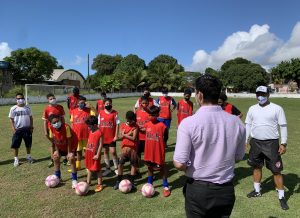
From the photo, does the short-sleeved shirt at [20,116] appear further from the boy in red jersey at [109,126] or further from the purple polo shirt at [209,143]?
the purple polo shirt at [209,143]

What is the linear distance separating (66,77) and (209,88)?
90655 mm

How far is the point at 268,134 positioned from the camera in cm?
595

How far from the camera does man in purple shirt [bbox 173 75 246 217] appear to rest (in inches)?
112

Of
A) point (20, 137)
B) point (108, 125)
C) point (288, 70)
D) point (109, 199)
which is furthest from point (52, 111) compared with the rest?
point (288, 70)

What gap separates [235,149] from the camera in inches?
118

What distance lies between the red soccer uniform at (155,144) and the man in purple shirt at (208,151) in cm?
335

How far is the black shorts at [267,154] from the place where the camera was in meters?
5.91

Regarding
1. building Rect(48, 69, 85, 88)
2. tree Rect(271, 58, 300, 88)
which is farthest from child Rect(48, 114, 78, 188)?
tree Rect(271, 58, 300, 88)

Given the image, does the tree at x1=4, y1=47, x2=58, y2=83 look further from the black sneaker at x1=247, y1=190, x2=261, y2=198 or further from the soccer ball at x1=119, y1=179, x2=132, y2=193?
the black sneaker at x1=247, y1=190, x2=261, y2=198

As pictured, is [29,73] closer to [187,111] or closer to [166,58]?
[166,58]

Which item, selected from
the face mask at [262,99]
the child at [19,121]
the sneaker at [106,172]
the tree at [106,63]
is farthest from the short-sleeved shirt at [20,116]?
the tree at [106,63]

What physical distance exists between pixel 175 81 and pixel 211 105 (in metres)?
76.2

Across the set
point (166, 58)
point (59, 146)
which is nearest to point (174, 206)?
point (59, 146)

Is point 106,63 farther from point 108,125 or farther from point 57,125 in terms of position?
point 57,125
